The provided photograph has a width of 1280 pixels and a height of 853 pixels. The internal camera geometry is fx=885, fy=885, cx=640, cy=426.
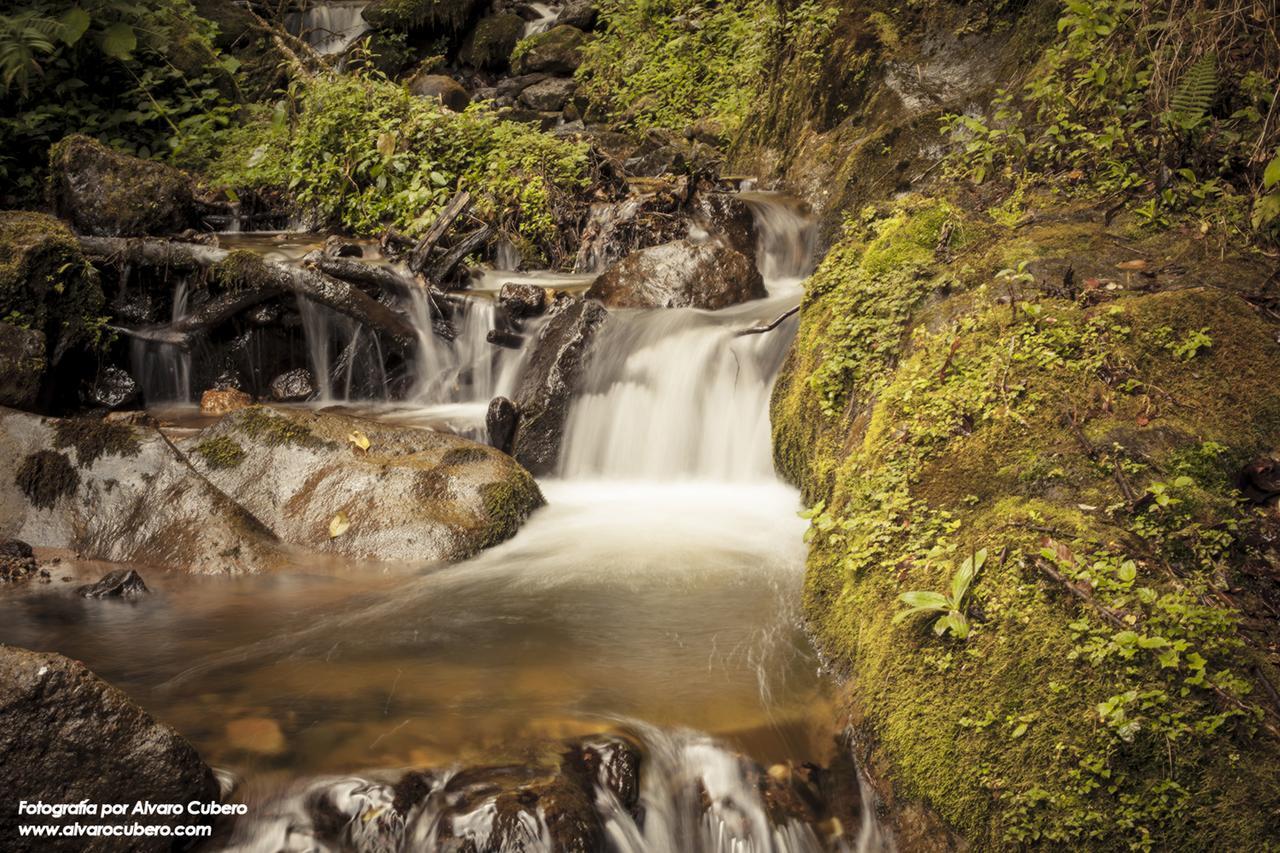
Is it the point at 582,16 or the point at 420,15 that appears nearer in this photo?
the point at 582,16

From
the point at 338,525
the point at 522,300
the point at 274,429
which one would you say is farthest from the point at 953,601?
the point at 522,300

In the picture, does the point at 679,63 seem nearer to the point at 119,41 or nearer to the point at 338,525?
the point at 119,41

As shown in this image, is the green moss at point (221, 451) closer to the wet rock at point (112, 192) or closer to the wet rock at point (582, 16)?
the wet rock at point (112, 192)

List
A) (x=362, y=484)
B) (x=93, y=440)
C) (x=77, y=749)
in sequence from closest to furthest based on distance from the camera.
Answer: (x=77, y=749) < (x=93, y=440) < (x=362, y=484)

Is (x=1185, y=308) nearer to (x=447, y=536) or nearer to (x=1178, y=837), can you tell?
(x=1178, y=837)

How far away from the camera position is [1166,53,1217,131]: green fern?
5062mm

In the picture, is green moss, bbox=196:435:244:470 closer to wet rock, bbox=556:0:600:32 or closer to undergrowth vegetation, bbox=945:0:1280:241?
undergrowth vegetation, bbox=945:0:1280:241

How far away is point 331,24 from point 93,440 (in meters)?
19.5

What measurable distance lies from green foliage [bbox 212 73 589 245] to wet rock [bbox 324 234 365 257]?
2.33 ft

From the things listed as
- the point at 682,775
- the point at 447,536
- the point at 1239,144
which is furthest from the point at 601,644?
the point at 1239,144

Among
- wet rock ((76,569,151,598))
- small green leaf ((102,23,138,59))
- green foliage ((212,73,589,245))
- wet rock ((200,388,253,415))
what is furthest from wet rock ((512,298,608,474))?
small green leaf ((102,23,138,59))

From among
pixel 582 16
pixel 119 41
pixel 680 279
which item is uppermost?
pixel 582 16

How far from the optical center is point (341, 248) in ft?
32.7

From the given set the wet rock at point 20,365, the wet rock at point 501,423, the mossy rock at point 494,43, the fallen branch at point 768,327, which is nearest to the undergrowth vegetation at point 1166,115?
the fallen branch at point 768,327
